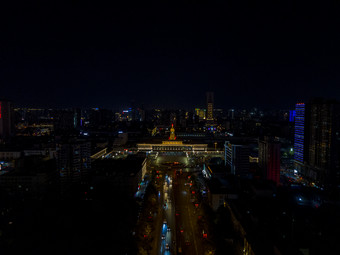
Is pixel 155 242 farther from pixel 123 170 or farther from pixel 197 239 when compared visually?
pixel 123 170

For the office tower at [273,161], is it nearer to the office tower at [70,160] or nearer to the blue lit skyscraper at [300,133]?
the blue lit skyscraper at [300,133]

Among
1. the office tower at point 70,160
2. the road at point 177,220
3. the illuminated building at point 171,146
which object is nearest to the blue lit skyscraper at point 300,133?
the road at point 177,220

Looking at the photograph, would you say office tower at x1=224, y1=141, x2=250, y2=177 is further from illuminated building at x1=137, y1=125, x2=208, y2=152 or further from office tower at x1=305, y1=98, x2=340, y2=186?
illuminated building at x1=137, y1=125, x2=208, y2=152

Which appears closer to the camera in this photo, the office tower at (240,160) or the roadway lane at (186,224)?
the roadway lane at (186,224)

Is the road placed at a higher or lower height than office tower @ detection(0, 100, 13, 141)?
lower

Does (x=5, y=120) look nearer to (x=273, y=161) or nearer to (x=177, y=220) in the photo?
(x=177, y=220)

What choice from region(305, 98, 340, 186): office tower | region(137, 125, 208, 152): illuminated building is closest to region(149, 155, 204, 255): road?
region(305, 98, 340, 186): office tower
